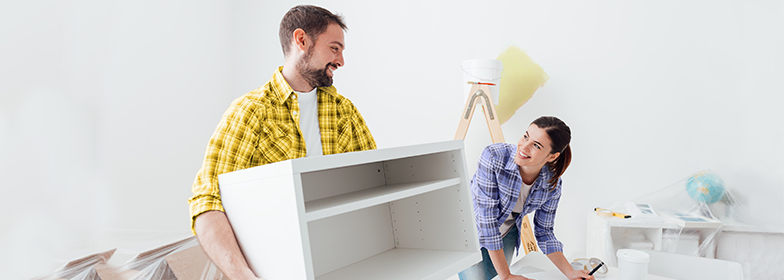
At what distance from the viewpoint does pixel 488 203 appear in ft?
4.55

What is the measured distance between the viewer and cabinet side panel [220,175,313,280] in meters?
0.67

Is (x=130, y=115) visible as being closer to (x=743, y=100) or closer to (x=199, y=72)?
(x=199, y=72)

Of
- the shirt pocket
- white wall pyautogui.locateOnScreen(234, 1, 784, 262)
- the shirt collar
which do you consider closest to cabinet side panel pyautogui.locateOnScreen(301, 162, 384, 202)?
the shirt pocket

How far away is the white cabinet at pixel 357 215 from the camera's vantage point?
2.26 feet

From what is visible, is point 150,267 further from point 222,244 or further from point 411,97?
point 411,97

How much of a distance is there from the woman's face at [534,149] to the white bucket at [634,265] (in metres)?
0.37

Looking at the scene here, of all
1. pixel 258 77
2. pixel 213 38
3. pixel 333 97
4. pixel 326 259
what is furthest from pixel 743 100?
pixel 213 38

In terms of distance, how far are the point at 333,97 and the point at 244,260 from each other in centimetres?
56

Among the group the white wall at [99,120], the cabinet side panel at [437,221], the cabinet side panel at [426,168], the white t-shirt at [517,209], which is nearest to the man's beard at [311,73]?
the cabinet side panel at [426,168]

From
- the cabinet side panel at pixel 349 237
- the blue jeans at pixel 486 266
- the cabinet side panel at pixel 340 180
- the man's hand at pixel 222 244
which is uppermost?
the cabinet side panel at pixel 340 180

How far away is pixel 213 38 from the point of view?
10.1 ft

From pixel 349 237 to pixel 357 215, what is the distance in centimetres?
6

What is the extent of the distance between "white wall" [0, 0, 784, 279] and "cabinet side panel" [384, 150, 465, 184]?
142cm

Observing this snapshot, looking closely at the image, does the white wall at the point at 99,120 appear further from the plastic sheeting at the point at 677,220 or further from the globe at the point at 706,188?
the globe at the point at 706,188
